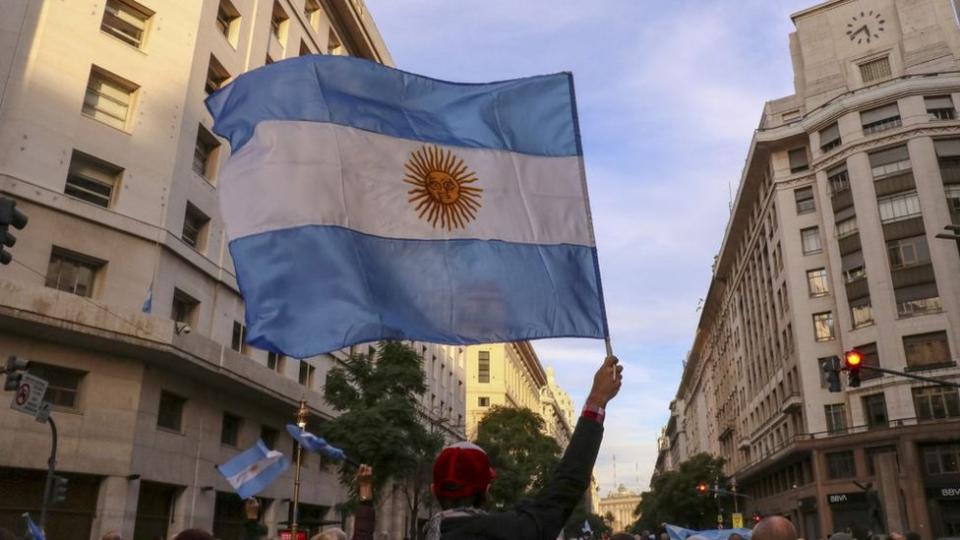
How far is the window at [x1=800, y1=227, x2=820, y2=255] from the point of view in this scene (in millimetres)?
51094

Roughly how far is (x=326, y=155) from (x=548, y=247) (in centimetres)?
190

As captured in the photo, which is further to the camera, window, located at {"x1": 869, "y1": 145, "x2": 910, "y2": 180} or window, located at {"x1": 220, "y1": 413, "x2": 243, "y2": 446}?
window, located at {"x1": 869, "y1": 145, "x2": 910, "y2": 180}

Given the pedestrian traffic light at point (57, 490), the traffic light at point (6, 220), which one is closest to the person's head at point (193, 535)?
the traffic light at point (6, 220)

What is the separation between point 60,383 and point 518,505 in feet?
65.6

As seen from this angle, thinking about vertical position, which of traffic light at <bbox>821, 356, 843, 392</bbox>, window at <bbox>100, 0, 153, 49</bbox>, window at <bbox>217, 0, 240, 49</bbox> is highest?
window at <bbox>217, 0, 240, 49</bbox>

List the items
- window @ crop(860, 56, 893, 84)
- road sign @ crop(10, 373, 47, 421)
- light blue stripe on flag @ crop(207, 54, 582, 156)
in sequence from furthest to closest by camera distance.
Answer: window @ crop(860, 56, 893, 84)
road sign @ crop(10, 373, 47, 421)
light blue stripe on flag @ crop(207, 54, 582, 156)

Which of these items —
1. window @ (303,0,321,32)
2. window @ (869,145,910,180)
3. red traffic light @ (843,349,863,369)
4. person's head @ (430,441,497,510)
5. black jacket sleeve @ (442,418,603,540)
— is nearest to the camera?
black jacket sleeve @ (442,418,603,540)

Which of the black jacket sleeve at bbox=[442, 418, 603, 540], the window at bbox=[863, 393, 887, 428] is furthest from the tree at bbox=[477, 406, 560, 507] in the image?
the black jacket sleeve at bbox=[442, 418, 603, 540]

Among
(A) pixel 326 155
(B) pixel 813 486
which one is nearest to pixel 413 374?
(A) pixel 326 155

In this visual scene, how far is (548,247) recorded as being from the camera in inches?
244

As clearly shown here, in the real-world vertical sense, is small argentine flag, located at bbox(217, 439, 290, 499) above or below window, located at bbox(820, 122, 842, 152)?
below

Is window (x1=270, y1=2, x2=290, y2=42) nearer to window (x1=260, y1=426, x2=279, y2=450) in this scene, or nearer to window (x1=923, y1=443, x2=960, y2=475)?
window (x1=260, y1=426, x2=279, y2=450)

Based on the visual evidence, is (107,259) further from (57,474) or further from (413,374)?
(413,374)

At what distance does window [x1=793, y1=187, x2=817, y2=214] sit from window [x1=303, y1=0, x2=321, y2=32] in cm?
3436
